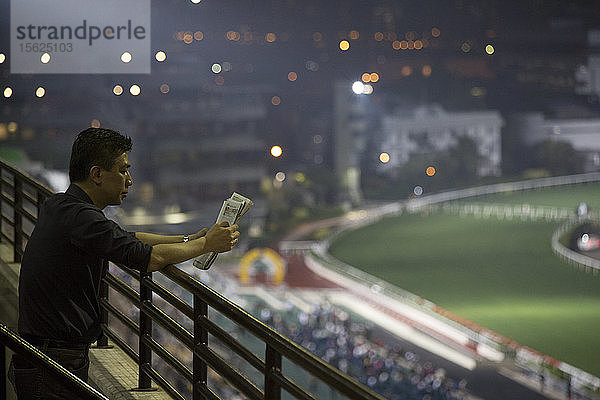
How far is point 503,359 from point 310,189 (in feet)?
9.87

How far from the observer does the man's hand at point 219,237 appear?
202 cm

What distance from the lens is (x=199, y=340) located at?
87.2 inches

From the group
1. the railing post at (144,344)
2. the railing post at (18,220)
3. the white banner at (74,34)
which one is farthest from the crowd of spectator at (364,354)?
the railing post at (144,344)

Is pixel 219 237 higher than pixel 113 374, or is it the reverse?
pixel 219 237

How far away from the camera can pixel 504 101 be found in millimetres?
12438

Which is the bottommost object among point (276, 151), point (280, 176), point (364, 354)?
point (364, 354)

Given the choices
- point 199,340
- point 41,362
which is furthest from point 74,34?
point 41,362

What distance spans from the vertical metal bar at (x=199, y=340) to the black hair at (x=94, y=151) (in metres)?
0.35

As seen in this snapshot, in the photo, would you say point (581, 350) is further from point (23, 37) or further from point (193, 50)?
point (23, 37)

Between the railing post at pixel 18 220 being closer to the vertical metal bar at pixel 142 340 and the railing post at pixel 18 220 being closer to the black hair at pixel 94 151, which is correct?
the vertical metal bar at pixel 142 340

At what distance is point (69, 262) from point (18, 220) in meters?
1.68

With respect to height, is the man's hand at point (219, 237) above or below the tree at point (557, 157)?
above


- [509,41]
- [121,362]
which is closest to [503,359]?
[509,41]

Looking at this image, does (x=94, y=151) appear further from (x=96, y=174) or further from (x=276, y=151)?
(x=276, y=151)
